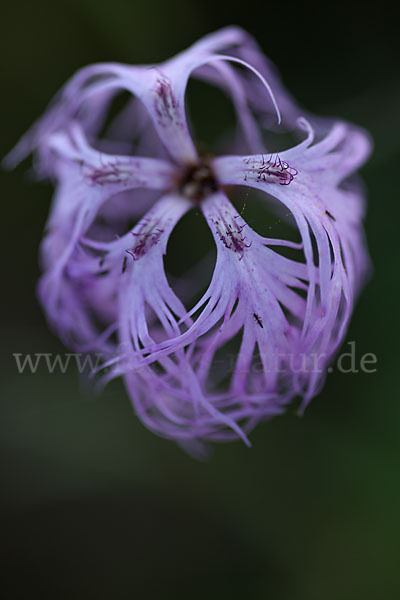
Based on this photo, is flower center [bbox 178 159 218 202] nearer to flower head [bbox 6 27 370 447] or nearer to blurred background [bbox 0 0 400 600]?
flower head [bbox 6 27 370 447]

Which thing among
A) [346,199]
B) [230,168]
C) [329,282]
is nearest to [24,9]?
[230,168]

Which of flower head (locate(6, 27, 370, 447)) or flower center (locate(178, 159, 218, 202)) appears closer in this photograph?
flower head (locate(6, 27, 370, 447))

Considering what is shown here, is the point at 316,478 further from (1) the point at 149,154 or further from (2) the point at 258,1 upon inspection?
(2) the point at 258,1

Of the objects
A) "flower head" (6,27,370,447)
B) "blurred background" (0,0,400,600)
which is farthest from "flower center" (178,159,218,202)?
"blurred background" (0,0,400,600)

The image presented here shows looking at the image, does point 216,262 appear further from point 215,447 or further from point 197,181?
point 215,447

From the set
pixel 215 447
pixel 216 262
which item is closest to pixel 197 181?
pixel 216 262

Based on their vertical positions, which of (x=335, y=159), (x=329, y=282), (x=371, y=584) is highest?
(x=335, y=159)
